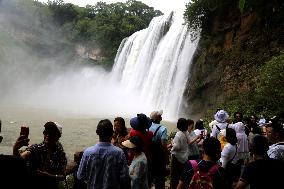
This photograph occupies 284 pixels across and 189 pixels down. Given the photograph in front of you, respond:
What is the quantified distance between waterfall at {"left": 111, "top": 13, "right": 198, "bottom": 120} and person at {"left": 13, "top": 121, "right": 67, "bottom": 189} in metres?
20.3

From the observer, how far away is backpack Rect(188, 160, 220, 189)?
377 centimetres

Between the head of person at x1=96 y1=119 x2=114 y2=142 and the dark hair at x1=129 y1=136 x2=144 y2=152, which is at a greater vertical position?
the head of person at x1=96 y1=119 x2=114 y2=142

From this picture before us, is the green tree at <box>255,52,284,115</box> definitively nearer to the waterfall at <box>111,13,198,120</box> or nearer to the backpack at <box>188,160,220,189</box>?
the waterfall at <box>111,13,198,120</box>

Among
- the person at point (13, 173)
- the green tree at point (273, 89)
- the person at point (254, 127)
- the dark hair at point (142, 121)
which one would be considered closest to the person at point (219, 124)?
the person at point (254, 127)

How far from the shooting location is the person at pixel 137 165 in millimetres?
5035

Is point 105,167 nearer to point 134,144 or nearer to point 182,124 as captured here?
point 134,144

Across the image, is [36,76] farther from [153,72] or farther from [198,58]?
[198,58]

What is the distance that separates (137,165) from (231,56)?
17.2 metres

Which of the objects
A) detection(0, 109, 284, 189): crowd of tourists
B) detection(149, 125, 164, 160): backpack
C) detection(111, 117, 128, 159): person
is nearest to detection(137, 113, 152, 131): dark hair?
detection(0, 109, 284, 189): crowd of tourists

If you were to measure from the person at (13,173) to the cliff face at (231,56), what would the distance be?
1499 centimetres

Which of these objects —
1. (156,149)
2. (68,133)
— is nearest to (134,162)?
(156,149)

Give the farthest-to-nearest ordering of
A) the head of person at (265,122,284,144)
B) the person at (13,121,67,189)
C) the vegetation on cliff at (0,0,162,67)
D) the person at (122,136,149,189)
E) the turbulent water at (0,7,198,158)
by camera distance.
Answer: the vegetation on cliff at (0,0,162,67)
the turbulent water at (0,7,198,158)
the person at (122,136,149,189)
the head of person at (265,122,284,144)
the person at (13,121,67,189)

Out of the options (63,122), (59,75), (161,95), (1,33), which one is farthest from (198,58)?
(1,33)

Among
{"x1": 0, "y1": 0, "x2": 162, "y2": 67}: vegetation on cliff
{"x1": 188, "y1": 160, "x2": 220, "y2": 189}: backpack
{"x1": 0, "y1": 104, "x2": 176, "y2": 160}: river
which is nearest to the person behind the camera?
{"x1": 188, "y1": 160, "x2": 220, "y2": 189}: backpack
